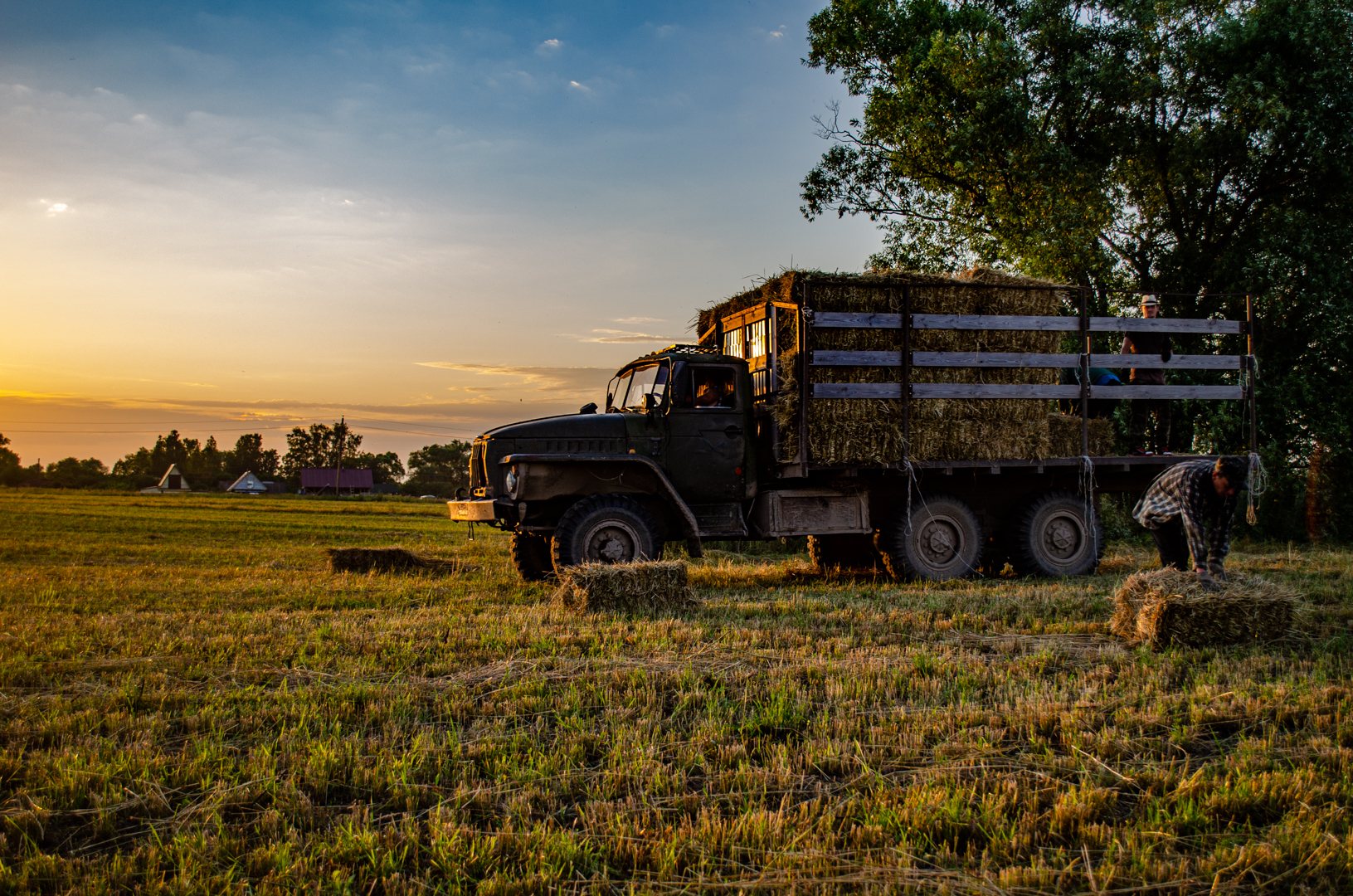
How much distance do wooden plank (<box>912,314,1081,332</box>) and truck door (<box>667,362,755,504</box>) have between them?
2.32 meters

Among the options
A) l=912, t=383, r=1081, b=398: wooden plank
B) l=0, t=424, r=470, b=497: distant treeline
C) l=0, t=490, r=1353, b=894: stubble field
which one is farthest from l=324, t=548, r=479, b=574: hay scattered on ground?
l=0, t=424, r=470, b=497: distant treeline

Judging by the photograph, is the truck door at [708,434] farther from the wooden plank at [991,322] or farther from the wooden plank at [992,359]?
the wooden plank at [991,322]

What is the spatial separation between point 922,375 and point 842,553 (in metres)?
3.26

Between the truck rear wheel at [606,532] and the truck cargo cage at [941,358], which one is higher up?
the truck cargo cage at [941,358]

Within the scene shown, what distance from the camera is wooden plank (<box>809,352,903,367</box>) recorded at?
10.2m

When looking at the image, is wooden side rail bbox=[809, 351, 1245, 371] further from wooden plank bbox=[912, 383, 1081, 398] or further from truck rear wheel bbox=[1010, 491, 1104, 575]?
truck rear wheel bbox=[1010, 491, 1104, 575]

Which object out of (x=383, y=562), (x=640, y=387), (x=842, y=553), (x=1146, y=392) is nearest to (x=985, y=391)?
(x=1146, y=392)

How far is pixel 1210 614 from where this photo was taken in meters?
6.20

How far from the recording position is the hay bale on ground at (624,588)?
7887 mm

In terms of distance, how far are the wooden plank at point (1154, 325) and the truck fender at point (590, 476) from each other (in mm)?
5786

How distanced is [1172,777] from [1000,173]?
17.0 m

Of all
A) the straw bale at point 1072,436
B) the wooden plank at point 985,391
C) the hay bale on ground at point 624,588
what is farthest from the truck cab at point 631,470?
the straw bale at point 1072,436

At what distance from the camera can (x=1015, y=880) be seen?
281 cm

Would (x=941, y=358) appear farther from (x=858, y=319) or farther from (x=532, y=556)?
(x=532, y=556)
